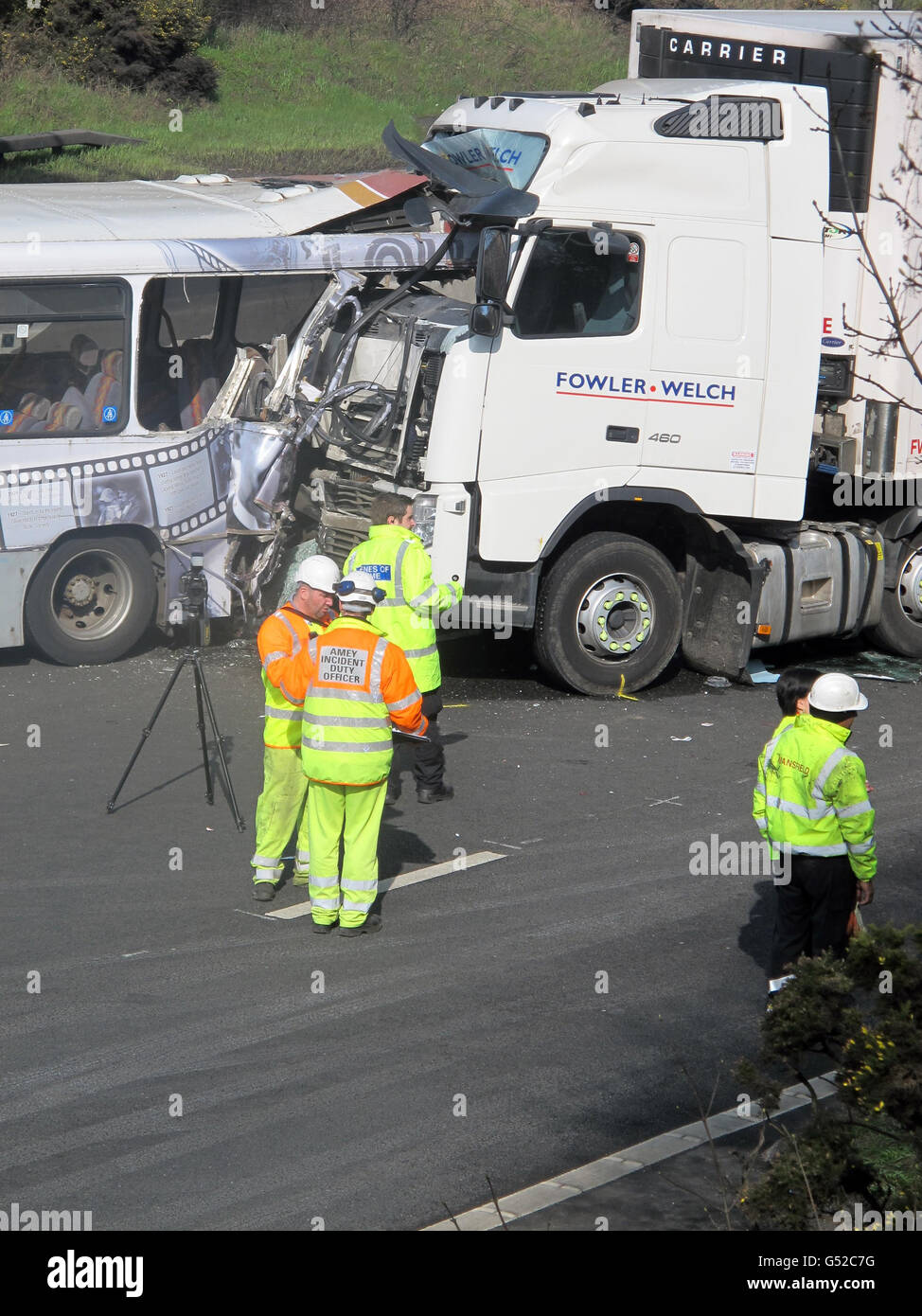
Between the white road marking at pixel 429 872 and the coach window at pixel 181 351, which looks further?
the coach window at pixel 181 351

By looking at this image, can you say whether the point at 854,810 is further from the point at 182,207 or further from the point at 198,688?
the point at 182,207

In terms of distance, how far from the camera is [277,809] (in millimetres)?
7469

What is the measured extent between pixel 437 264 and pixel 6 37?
27.9m

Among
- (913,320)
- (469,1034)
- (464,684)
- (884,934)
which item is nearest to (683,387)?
(913,320)

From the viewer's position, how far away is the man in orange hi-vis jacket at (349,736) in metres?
6.88

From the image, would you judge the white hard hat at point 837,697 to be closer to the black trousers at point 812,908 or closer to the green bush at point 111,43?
the black trousers at point 812,908

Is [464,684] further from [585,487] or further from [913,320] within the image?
[913,320]

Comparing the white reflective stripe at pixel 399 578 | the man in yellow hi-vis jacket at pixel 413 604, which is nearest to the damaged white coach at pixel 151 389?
the man in yellow hi-vis jacket at pixel 413 604

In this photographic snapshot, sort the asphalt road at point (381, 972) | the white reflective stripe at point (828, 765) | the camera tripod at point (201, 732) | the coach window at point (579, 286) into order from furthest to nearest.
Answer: the coach window at point (579, 286)
the camera tripod at point (201, 732)
the white reflective stripe at point (828, 765)
the asphalt road at point (381, 972)

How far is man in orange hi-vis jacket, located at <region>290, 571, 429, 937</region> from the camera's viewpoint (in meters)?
6.88

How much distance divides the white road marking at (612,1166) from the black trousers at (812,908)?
0.52 metres

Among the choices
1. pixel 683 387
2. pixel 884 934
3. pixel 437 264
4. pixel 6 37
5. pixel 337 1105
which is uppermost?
pixel 6 37

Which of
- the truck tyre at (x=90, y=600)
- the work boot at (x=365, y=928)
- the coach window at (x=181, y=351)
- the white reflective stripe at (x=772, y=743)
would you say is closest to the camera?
the white reflective stripe at (x=772, y=743)

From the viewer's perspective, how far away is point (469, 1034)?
6293 mm
